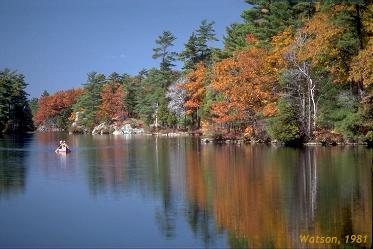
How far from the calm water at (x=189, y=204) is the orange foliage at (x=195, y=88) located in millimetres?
37804

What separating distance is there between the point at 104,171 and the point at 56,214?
10376 mm

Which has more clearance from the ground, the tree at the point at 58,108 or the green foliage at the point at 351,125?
the tree at the point at 58,108

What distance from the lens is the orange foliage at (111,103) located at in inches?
3642

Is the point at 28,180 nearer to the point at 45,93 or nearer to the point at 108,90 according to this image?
the point at 108,90

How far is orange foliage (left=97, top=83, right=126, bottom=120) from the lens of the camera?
92.5 metres

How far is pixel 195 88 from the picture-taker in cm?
6569

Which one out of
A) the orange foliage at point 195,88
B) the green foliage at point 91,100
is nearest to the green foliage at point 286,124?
the orange foliage at point 195,88

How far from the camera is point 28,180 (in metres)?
22.9

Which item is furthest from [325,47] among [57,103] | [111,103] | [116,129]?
[57,103]

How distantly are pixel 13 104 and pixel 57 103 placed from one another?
90.6 ft

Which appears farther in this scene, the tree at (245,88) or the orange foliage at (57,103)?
the orange foliage at (57,103)

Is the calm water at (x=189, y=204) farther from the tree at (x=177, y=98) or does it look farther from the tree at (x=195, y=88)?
the tree at (x=177, y=98)

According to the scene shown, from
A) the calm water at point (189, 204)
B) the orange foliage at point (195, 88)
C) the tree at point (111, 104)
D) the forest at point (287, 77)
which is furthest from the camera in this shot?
the tree at point (111, 104)

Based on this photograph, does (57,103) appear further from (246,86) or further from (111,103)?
(246,86)
